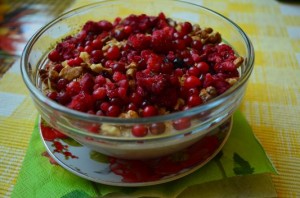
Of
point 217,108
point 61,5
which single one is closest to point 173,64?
point 217,108

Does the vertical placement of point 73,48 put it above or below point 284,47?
above

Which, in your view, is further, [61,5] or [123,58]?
[61,5]

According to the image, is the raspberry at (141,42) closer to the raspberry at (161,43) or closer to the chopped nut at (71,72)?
the raspberry at (161,43)

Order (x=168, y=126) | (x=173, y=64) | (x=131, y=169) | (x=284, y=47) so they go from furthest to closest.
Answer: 1. (x=284, y=47)
2. (x=173, y=64)
3. (x=131, y=169)
4. (x=168, y=126)

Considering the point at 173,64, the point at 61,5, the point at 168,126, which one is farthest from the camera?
the point at 61,5

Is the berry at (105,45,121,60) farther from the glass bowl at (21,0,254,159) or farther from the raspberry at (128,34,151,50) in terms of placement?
the glass bowl at (21,0,254,159)

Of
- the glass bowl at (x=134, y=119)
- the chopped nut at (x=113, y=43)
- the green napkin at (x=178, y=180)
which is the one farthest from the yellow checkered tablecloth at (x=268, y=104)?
the chopped nut at (x=113, y=43)

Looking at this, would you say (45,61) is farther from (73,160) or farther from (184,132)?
(184,132)

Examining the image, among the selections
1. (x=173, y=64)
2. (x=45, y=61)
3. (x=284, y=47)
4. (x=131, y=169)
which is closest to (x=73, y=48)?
(x=45, y=61)

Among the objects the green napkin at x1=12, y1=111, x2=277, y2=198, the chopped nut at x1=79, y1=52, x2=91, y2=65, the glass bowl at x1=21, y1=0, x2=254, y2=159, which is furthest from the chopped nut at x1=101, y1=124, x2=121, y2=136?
the chopped nut at x1=79, y1=52, x2=91, y2=65

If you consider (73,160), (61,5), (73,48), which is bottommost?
(61,5)
